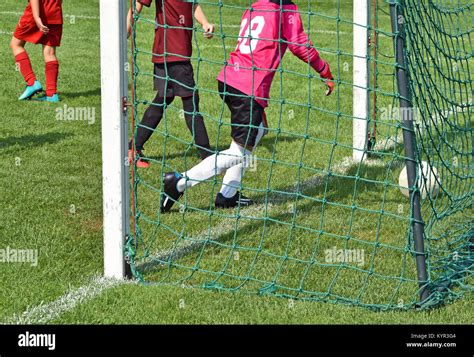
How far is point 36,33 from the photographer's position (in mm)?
9820

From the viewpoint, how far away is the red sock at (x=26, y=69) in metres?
9.77

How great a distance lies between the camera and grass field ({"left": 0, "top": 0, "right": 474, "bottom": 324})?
14.7 feet

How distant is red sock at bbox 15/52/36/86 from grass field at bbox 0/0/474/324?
1.30 ft

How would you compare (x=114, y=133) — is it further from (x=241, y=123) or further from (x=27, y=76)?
(x=27, y=76)

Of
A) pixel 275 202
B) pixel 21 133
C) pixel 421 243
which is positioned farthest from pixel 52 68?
pixel 421 243

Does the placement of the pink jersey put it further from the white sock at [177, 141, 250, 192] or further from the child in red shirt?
the child in red shirt

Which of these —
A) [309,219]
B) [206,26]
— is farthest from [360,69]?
[309,219]

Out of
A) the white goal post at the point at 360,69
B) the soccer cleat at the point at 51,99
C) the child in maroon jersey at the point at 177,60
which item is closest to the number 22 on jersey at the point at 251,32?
the child in maroon jersey at the point at 177,60

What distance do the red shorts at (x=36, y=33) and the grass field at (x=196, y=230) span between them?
789 millimetres

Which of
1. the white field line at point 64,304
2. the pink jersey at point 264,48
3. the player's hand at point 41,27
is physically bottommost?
the white field line at point 64,304

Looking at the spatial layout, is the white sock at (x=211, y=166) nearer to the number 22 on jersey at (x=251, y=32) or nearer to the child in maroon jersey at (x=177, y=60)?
the number 22 on jersey at (x=251, y=32)

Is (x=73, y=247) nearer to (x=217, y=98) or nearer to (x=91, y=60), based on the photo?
(x=217, y=98)
